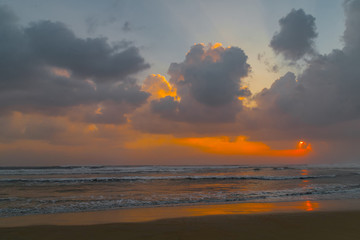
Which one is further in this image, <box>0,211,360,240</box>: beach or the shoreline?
the shoreline

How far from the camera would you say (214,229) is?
6.98m

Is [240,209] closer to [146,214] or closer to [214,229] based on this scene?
[214,229]

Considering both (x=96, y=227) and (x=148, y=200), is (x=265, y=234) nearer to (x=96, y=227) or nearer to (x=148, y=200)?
(x=96, y=227)

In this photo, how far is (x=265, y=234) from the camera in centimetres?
647

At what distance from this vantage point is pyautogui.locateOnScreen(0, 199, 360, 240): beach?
21.3ft

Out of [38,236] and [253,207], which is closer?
[38,236]

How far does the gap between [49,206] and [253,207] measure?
994 cm

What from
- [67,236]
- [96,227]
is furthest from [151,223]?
[67,236]

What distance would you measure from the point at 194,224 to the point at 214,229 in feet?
2.70

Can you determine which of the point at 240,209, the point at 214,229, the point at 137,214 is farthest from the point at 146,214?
the point at 240,209

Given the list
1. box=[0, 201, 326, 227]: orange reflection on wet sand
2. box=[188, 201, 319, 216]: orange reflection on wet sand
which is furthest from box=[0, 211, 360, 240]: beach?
box=[188, 201, 319, 216]: orange reflection on wet sand

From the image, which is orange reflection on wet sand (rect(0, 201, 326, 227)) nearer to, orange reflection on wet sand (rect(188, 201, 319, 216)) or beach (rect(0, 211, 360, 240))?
orange reflection on wet sand (rect(188, 201, 319, 216))

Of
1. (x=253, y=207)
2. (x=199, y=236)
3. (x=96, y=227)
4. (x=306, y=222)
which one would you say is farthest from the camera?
(x=253, y=207)

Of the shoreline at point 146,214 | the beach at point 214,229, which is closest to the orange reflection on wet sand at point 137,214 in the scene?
the shoreline at point 146,214
